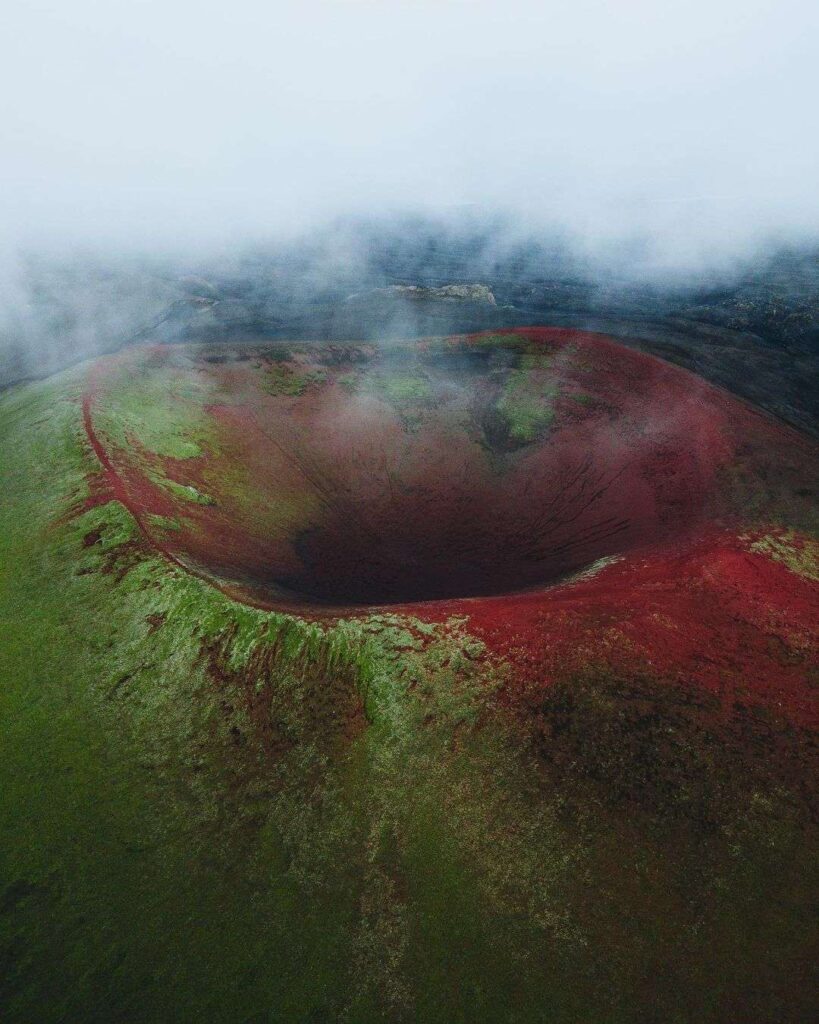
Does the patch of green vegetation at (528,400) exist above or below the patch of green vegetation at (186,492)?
below

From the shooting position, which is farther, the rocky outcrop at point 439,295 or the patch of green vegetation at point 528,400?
the rocky outcrop at point 439,295

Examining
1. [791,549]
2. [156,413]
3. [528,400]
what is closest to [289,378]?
[156,413]

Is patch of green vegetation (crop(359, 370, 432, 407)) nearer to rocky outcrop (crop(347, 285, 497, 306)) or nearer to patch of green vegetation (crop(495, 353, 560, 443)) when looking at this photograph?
patch of green vegetation (crop(495, 353, 560, 443))

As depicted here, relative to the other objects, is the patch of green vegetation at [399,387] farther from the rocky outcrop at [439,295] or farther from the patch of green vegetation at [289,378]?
the rocky outcrop at [439,295]

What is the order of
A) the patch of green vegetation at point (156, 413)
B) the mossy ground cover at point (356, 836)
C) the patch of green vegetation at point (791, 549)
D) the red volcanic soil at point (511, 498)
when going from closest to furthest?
the mossy ground cover at point (356, 836), the red volcanic soil at point (511, 498), the patch of green vegetation at point (791, 549), the patch of green vegetation at point (156, 413)

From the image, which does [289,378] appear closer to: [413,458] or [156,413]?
[156,413]

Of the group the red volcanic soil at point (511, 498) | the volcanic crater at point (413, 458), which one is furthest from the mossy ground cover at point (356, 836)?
the volcanic crater at point (413, 458)

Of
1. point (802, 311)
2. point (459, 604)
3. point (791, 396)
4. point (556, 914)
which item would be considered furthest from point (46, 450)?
point (802, 311)

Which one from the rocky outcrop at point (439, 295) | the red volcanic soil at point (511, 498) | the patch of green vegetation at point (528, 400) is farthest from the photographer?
the rocky outcrop at point (439, 295)
